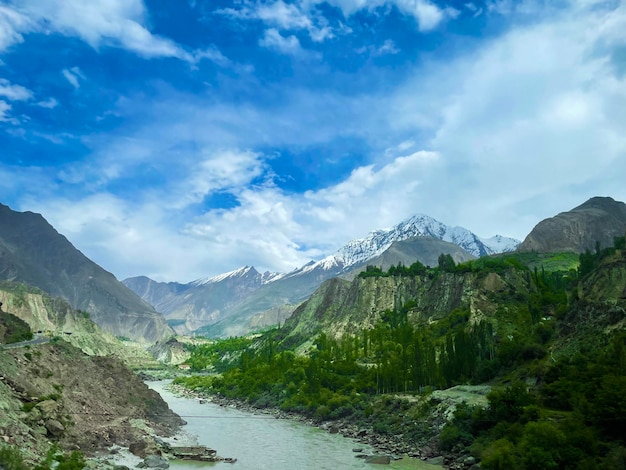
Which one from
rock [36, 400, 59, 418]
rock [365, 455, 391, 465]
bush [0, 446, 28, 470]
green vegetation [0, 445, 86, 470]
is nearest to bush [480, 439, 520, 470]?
rock [365, 455, 391, 465]

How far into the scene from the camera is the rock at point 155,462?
1709 inches

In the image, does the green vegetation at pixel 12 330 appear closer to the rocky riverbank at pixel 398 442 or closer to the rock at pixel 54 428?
the rock at pixel 54 428

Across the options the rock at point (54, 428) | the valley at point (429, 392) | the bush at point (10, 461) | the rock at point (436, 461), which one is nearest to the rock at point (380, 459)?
the valley at point (429, 392)

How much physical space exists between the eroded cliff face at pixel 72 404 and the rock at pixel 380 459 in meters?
21.1

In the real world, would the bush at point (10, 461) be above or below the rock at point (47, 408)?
below

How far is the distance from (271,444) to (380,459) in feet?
53.9

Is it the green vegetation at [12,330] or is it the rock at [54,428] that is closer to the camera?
the rock at [54,428]

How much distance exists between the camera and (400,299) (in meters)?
147

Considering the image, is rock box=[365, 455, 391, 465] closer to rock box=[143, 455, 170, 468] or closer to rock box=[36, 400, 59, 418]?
rock box=[143, 455, 170, 468]

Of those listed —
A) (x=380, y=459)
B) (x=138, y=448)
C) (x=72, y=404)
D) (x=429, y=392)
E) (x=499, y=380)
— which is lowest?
(x=380, y=459)

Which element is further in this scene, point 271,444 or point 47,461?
point 271,444

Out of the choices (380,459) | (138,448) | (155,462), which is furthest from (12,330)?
(380,459)

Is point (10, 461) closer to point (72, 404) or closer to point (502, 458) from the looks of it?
point (72, 404)

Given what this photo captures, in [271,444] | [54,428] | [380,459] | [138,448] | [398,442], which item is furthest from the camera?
[271,444]
